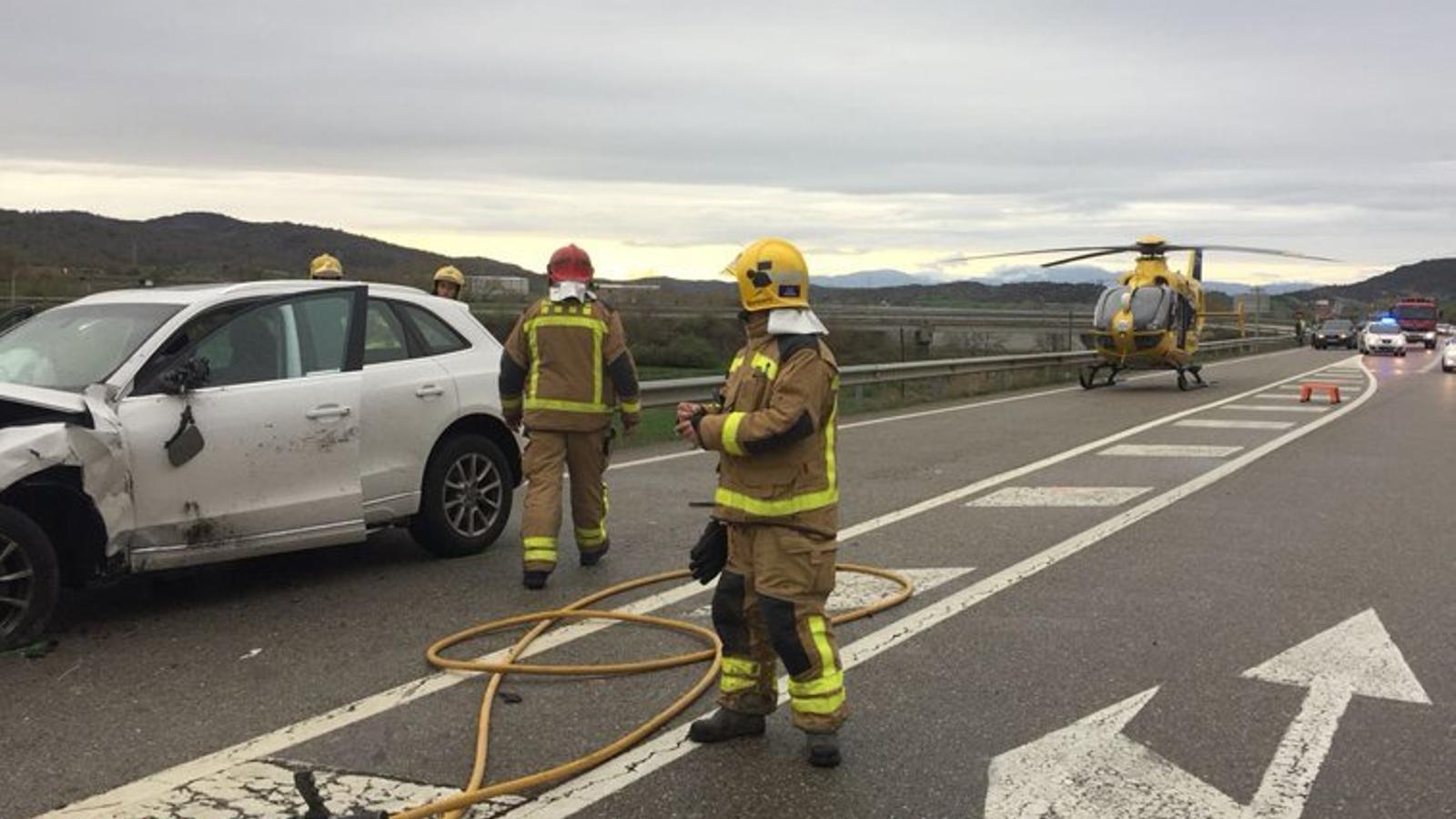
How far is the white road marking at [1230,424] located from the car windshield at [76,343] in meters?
Answer: 13.4

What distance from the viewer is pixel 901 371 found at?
65.6ft

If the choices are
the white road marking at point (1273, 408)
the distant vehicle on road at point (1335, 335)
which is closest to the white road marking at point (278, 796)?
the white road marking at point (1273, 408)

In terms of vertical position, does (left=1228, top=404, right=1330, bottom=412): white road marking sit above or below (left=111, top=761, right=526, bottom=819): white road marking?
below

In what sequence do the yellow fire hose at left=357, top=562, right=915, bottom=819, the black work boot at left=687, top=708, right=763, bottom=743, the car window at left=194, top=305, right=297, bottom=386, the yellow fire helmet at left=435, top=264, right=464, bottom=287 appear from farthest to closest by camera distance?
the yellow fire helmet at left=435, top=264, right=464, bottom=287
the car window at left=194, top=305, right=297, bottom=386
the black work boot at left=687, top=708, right=763, bottom=743
the yellow fire hose at left=357, top=562, right=915, bottom=819

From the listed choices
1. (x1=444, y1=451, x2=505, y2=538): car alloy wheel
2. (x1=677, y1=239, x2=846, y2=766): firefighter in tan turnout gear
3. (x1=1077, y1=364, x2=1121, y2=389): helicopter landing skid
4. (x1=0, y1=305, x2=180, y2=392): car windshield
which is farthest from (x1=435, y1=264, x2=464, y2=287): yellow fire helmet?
(x1=1077, y1=364, x2=1121, y2=389): helicopter landing skid

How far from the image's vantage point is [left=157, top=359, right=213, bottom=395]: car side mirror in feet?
18.7

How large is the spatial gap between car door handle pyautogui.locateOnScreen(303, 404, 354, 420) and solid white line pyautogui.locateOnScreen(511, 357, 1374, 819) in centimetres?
290

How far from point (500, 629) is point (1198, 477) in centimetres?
758

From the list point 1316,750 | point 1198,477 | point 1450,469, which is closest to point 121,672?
point 1316,750

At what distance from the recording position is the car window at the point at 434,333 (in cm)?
737

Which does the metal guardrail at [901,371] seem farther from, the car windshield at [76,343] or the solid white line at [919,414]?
the car windshield at [76,343]

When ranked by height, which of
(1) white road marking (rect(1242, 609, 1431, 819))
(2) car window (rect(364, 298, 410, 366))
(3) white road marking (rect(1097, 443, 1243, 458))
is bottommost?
(1) white road marking (rect(1242, 609, 1431, 819))

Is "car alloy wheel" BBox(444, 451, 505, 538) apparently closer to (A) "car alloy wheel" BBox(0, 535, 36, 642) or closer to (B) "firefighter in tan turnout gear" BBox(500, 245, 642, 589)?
(B) "firefighter in tan turnout gear" BBox(500, 245, 642, 589)

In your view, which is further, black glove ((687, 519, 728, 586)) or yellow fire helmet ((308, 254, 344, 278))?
yellow fire helmet ((308, 254, 344, 278))
